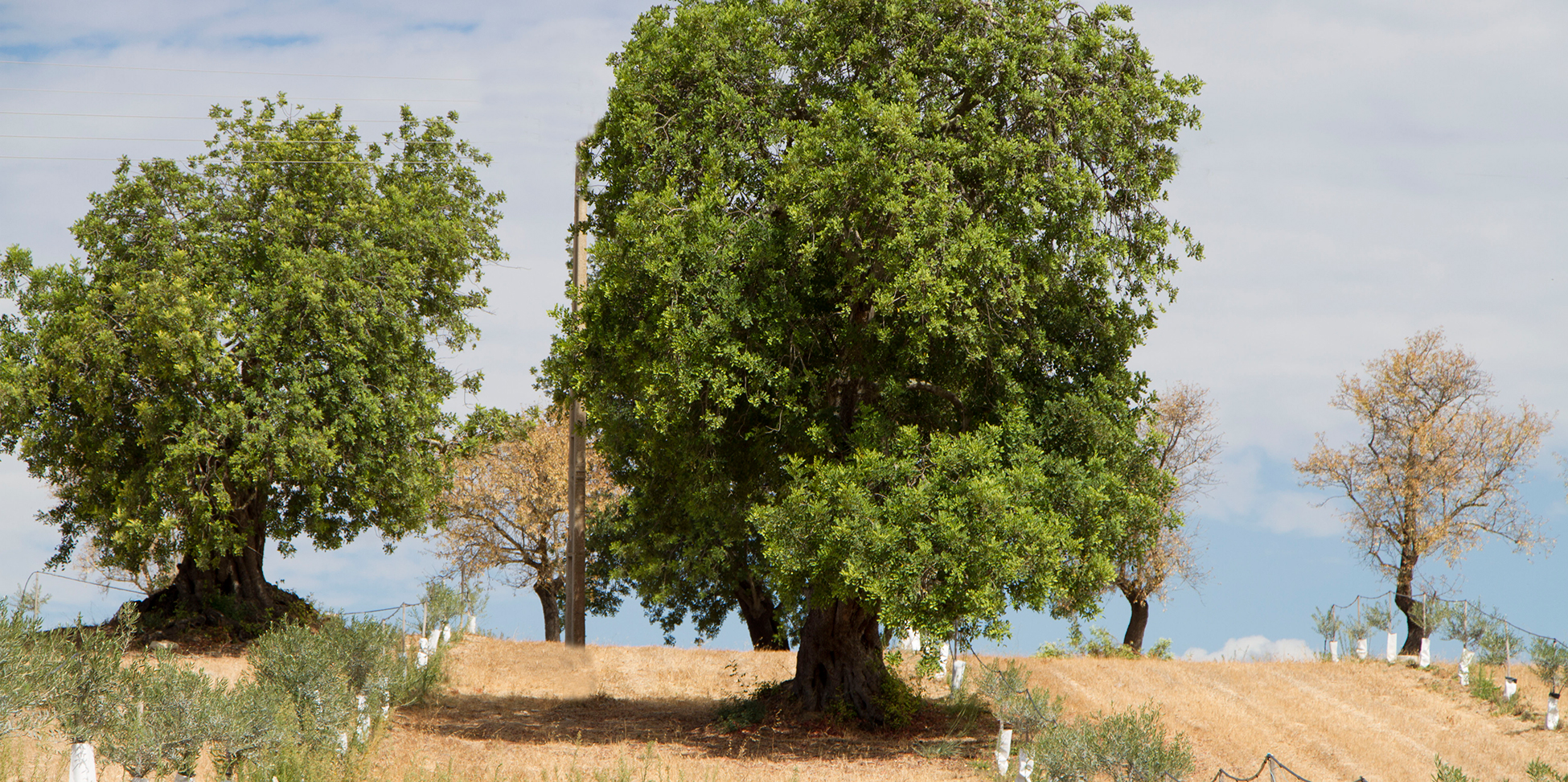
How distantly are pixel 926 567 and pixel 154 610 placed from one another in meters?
21.3

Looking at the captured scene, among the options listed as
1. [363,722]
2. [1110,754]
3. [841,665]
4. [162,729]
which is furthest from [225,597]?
[1110,754]

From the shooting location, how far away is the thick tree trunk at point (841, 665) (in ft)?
66.6

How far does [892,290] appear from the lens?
16672mm

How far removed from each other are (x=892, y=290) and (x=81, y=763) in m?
11.2

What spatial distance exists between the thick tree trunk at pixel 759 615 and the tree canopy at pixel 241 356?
966 centimetres

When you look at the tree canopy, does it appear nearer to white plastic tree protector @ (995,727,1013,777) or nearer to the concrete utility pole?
the concrete utility pole

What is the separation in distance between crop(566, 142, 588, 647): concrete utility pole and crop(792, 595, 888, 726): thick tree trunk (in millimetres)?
5579

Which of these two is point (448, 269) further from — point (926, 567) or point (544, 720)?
point (926, 567)

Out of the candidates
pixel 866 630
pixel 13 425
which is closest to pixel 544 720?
pixel 866 630

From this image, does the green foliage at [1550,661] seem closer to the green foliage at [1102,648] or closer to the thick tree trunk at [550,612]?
the green foliage at [1102,648]

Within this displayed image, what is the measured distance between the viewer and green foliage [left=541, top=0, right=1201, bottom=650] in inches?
659

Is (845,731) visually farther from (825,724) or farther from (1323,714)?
(1323,714)

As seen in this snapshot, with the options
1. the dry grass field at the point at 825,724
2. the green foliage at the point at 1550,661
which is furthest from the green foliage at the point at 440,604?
the green foliage at the point at 1550,661

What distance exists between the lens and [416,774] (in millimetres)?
14211
